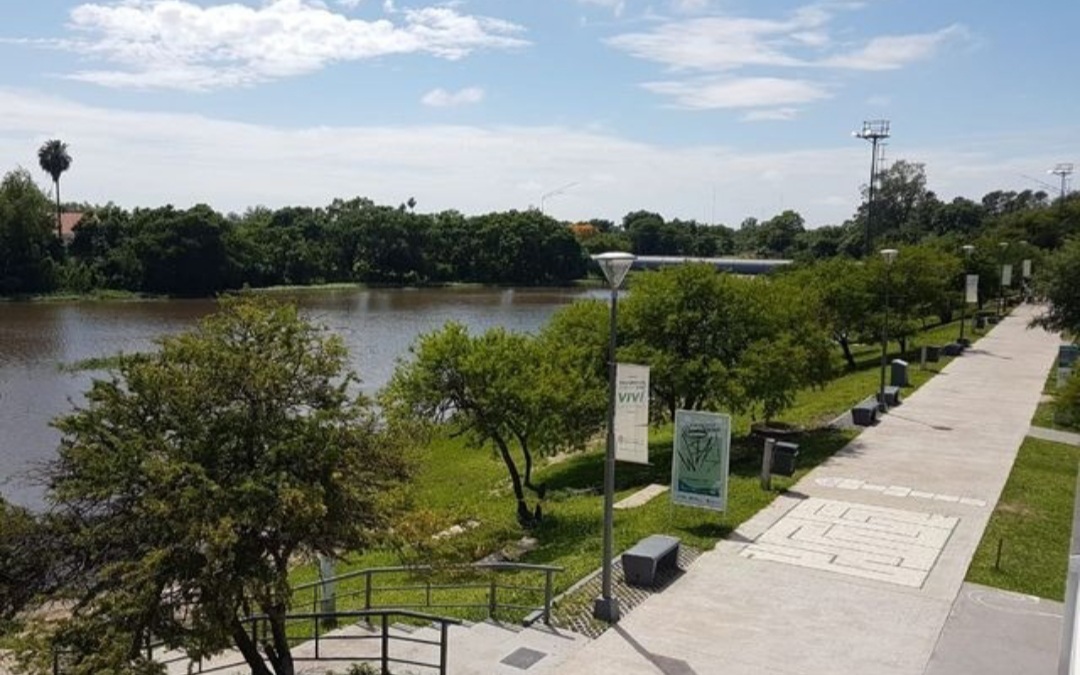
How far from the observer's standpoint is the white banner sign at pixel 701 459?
17625 mm

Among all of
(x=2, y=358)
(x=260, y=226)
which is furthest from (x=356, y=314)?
(x=260, y=226)

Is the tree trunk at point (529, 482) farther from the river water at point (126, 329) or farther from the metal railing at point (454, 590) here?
the metal railing at point (454, 590)

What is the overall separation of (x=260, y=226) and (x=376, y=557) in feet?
323

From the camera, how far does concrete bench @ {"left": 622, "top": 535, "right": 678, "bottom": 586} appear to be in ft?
49.5

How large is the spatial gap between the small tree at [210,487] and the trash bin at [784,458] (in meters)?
12.9

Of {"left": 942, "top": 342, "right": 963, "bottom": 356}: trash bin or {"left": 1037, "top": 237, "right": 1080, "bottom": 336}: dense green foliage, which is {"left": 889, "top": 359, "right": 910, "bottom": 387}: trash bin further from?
{"left": 942, "top": 342, "right": 963, "bottom": 356}: trash bin

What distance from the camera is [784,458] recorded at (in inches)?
872

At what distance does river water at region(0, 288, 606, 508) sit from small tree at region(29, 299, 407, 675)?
371 centimetres

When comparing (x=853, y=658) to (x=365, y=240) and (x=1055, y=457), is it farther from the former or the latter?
(x=365, y=240)

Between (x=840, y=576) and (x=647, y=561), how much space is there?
3.38 m

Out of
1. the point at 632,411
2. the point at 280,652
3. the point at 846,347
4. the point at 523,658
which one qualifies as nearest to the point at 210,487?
the point at 280,652

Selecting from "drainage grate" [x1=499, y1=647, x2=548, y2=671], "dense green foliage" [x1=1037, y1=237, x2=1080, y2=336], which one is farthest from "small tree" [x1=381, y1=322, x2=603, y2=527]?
"dense green foliage" [x1=1037, y1=237, x2=1080, y2=336]

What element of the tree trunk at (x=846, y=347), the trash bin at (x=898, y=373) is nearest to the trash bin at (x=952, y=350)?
the tree trunk at (x=846, y=347)

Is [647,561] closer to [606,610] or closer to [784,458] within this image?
[606,610]
